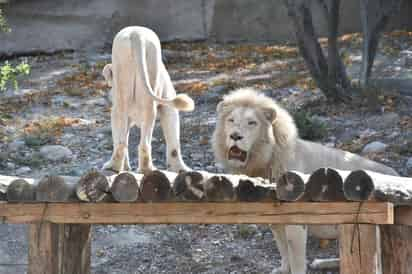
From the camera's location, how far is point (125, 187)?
5.28m

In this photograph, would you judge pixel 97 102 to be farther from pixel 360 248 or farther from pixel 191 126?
pixel 360 248

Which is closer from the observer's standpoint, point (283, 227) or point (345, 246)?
point (345, 246)

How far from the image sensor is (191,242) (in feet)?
29.7

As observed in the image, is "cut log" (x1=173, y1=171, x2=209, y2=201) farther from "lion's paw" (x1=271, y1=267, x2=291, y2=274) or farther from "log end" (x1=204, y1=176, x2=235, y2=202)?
"lion's paw" (x1=271, y1=267, x2=291, y2=274)

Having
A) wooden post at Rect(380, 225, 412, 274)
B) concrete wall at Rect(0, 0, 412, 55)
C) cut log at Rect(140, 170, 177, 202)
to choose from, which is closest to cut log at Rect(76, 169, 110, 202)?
cut log at Rect(140, 170, 177, 202)

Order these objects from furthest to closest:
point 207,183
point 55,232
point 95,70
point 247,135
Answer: point 95,70
point 247,135
point 55,232
point 207,183

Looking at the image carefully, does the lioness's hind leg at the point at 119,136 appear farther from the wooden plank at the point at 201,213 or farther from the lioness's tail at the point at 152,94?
the wooden plank at the point at 201,213

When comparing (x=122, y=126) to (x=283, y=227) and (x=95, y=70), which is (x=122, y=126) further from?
(x=95, y=70)

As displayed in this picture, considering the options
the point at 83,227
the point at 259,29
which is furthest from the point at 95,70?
the point at 83,227

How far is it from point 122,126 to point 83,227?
0.71 metres

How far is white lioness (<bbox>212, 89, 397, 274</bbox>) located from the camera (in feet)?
22.5

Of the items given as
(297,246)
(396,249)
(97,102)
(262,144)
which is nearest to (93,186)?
(396,249)

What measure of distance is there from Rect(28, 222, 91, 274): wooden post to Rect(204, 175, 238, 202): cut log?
41.5 inches

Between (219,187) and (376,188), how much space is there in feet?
2.79
